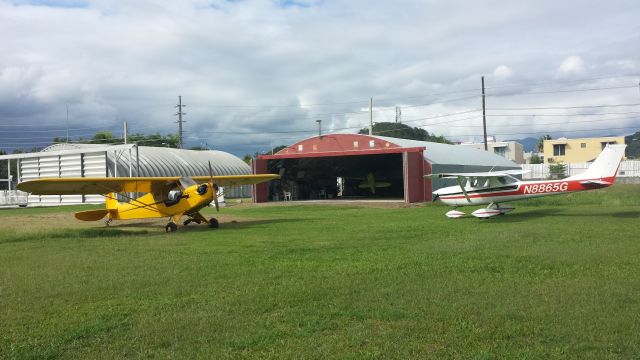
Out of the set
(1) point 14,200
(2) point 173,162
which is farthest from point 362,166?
(1) point 14,200

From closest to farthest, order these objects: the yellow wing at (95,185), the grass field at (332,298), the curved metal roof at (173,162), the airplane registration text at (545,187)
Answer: the grass field at (332,298) < the yellow wing at (95,185) < the airplane registration text at (545,187) < the curved metal roof at (173,162)

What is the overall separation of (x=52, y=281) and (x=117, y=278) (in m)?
1.03

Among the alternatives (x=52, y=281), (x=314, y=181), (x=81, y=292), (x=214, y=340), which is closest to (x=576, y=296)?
(x=214, y=340)

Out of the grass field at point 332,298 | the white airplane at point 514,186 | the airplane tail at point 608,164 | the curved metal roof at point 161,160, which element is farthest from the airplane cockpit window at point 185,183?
the curved metal roof at point 161,160

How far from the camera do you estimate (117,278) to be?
905 centimetres

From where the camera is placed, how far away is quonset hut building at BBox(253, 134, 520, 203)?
1298 inches

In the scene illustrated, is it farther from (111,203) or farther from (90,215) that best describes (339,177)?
(90,215)

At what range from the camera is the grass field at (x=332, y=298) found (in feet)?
17.2

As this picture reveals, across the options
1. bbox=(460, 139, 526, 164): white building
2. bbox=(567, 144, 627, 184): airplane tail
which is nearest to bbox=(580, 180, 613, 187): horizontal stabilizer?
bbox=(567, 144, 627, 184): airplane tail

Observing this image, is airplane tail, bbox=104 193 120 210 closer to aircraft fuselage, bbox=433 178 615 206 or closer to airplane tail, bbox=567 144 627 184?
aircraft fuselage, bbox=433 178 615 206

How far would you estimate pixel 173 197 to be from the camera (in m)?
18.8

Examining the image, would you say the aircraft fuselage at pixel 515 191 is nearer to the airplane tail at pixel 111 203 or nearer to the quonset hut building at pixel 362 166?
the quonset hut building at pixel 362 166

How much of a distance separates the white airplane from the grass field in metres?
4.37

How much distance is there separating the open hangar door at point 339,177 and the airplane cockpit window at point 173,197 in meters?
20.2
